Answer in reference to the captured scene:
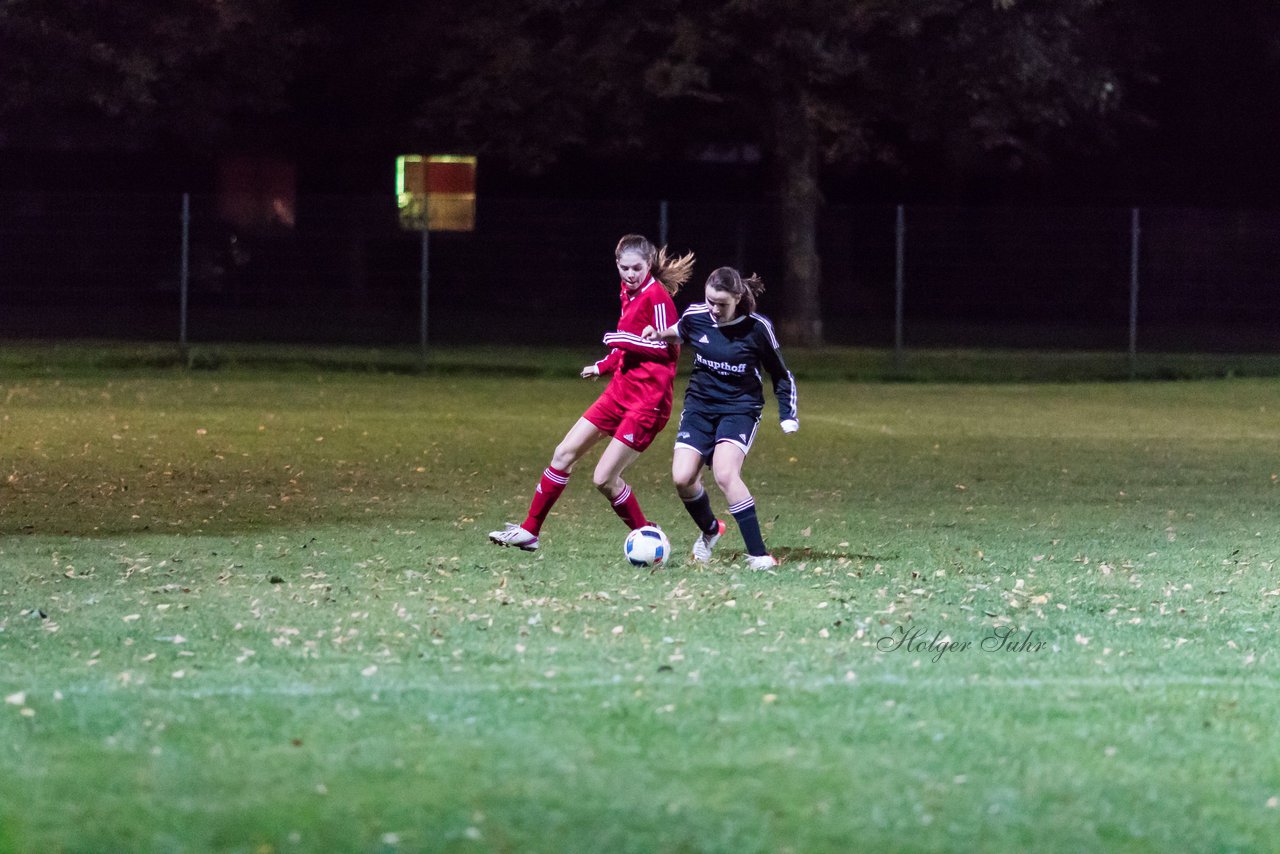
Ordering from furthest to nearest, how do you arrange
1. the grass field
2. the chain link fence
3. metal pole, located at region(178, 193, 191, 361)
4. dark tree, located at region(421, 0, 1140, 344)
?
dark tree, located at region(421, 0, 1140, 344) → the chain link fence → metal pole, located at region(178, 193, 191, 361) → the grass field

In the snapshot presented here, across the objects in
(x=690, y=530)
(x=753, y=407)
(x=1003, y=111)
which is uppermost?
(x=1003, y=111)

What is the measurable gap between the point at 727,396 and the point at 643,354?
1.59ft

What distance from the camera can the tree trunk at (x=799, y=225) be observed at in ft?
95.1

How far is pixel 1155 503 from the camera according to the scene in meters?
11.8

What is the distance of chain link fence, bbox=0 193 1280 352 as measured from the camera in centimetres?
2456

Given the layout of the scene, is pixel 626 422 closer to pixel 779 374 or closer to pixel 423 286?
pixel 779 374

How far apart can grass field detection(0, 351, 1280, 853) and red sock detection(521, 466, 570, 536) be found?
217 mm

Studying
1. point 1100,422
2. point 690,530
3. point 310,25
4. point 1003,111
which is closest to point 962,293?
point 1003,111

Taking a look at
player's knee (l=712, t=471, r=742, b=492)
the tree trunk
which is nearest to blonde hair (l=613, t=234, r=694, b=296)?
player's knee (l=712, t=471, r=742, b=492)

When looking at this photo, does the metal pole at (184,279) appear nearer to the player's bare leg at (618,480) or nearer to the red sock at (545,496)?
the red sock at (545,496)

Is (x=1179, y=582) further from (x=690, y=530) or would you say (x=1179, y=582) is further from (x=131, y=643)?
(x=131, y=643)

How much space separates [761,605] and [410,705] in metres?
2.28
